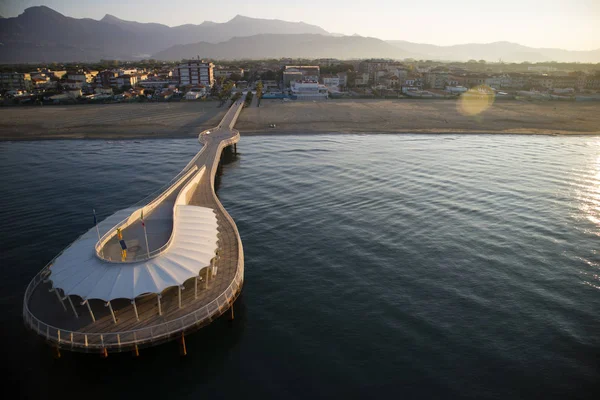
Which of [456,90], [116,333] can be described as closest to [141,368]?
[116,333]

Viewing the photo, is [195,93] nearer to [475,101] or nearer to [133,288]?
[475,101]

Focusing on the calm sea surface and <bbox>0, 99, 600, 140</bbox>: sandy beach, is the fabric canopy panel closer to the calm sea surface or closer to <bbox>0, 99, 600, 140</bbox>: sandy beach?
the calm sea surface

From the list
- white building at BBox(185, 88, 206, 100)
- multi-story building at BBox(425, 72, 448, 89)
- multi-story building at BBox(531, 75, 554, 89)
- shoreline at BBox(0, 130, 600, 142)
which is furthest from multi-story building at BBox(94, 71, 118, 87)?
multi-story building at BBox(531, 75, 554, 89)

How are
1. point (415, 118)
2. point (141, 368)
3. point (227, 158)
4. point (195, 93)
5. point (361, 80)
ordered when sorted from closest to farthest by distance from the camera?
1. point (141, 368)
2. point (227, 158)
3. point (415, 118)
4. point (195, 93)
5. point (361, 80)

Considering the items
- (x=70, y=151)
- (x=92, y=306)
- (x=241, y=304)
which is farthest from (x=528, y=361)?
(x=70, y=151)

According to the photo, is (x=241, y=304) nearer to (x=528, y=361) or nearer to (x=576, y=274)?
(x=528, y=361)
